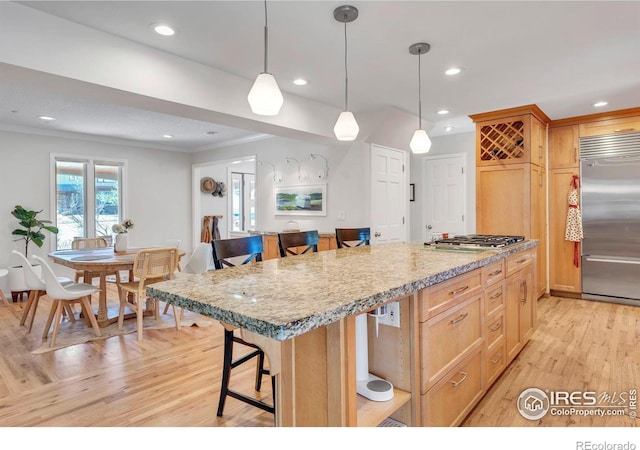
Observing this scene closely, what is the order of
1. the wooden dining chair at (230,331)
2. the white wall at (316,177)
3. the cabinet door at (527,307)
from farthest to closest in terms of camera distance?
the white wall at (316,177)
the cabinet door at (527,307)
the wooden dining chair at (230,331)

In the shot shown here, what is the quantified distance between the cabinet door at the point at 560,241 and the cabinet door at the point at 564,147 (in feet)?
0.30

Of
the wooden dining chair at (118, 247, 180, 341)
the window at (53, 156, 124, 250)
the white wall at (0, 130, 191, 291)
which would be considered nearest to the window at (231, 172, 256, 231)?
the white wall at (0, 130, 191, 291)

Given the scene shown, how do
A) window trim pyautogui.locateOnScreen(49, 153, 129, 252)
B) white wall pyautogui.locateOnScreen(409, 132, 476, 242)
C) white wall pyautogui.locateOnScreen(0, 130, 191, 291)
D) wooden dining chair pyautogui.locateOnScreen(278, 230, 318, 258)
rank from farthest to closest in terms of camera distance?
white wall pyautogui.locateOnScreen(409, 132, 476, 242) → window trim pyautogui.locateOnScreen(49, 153, 129, 252) → white wall pyautogui.locateOnScreen(0, 130, 191, 291) → wooden dining chair pyautogui.locateOnScreen(278, 230, 318, 258)

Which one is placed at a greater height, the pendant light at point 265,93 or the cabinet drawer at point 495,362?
the pendant light at point 265,93

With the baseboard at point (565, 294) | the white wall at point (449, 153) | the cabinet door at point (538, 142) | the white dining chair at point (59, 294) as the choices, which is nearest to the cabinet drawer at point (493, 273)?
the cabinet door at point (538, 142)

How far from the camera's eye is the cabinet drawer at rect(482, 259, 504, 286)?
2109 mm

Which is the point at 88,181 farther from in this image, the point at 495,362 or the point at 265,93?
the point at 495,362

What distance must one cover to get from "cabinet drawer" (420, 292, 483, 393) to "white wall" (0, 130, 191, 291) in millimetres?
6046

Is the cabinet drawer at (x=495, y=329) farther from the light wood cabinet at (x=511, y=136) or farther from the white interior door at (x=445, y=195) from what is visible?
the white interior door at (x=445, y=195)

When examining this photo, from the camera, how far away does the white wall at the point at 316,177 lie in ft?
15.0

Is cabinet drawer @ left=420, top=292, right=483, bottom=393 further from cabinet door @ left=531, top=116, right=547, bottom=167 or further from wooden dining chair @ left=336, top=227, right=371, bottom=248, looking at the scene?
cabinet door @ left=531, top=116, right=547, bottom=167

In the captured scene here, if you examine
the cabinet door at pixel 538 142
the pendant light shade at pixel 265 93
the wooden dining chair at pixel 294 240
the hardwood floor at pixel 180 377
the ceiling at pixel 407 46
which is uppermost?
the ceiling at pixel 407 46

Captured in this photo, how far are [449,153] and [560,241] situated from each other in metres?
2.07
